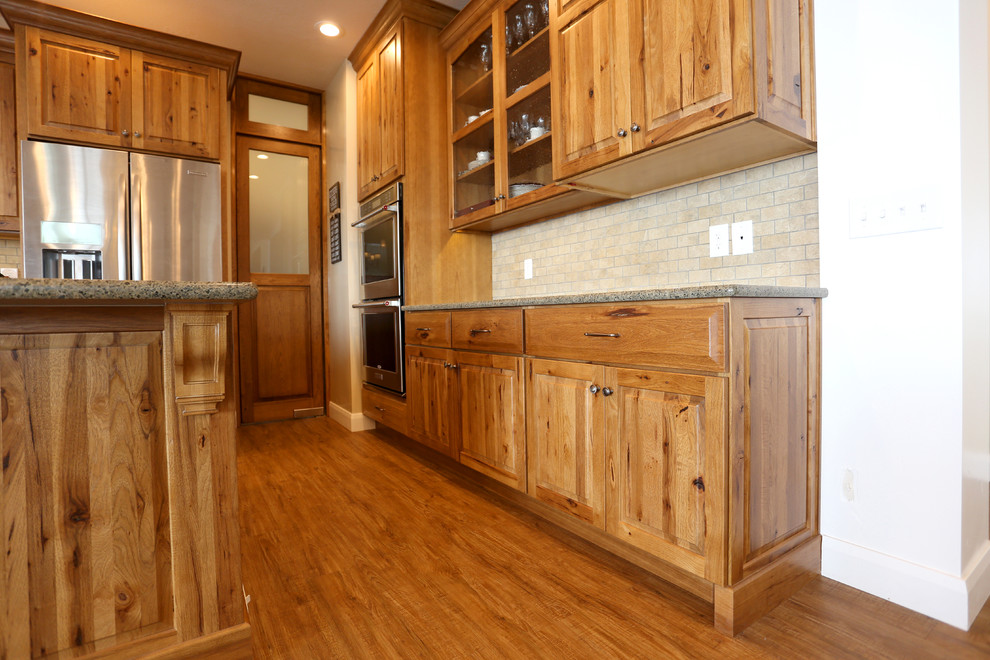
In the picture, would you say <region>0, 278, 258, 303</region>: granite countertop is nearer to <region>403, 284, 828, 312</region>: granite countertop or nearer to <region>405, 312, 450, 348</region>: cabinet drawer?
<region>403, 284, 828, 312</region>: granite countertop

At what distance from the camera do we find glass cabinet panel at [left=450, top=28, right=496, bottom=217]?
9.36 ft

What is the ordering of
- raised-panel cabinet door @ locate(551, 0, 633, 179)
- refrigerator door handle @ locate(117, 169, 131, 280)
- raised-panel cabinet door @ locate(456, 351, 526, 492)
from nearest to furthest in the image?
raised-panel cabinet door @ locate(551, 0, 633, 179) < raised-panel cabinet door @ locate(456, 351, 526, 492) < refrigerator door handle @ locate(117, 169, 131, 280)

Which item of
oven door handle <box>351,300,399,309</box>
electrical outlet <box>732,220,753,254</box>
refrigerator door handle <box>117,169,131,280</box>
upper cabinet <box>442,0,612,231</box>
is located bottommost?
oven door handle <box>351,300,399,309</box>

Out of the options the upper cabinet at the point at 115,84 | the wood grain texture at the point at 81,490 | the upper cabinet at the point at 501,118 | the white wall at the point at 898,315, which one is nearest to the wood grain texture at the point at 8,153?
the upper cabinet at the point at 115,84

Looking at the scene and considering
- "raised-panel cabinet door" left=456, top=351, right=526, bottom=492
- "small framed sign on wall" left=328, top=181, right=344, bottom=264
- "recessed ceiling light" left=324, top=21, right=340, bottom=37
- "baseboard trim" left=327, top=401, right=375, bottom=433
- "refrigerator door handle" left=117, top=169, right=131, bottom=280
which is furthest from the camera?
"small framed sign on wall" left=328, top=181, right=344, bottom=264

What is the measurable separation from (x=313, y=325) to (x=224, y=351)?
3349mm

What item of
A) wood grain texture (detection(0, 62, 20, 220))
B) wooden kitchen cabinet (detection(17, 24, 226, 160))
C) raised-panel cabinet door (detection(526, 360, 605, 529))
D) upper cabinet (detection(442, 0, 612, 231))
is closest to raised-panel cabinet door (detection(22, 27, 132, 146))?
wooden kitchen cabinet (detection(17, 24, 226, 160))

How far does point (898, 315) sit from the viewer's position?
4.73ft

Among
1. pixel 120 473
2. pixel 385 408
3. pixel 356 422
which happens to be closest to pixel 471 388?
pixel 385 408

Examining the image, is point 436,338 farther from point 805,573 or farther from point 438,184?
point 805,573

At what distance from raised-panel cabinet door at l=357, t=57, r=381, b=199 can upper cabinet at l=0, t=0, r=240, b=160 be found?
2.76 feet

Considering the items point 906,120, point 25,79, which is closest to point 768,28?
point 906,120

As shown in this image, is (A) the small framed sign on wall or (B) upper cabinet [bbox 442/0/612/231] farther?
(A) the small framed sign on wall

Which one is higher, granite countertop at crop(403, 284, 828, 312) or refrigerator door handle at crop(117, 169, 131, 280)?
refrigerator door handle at crop(117, 169, 131, 280)
